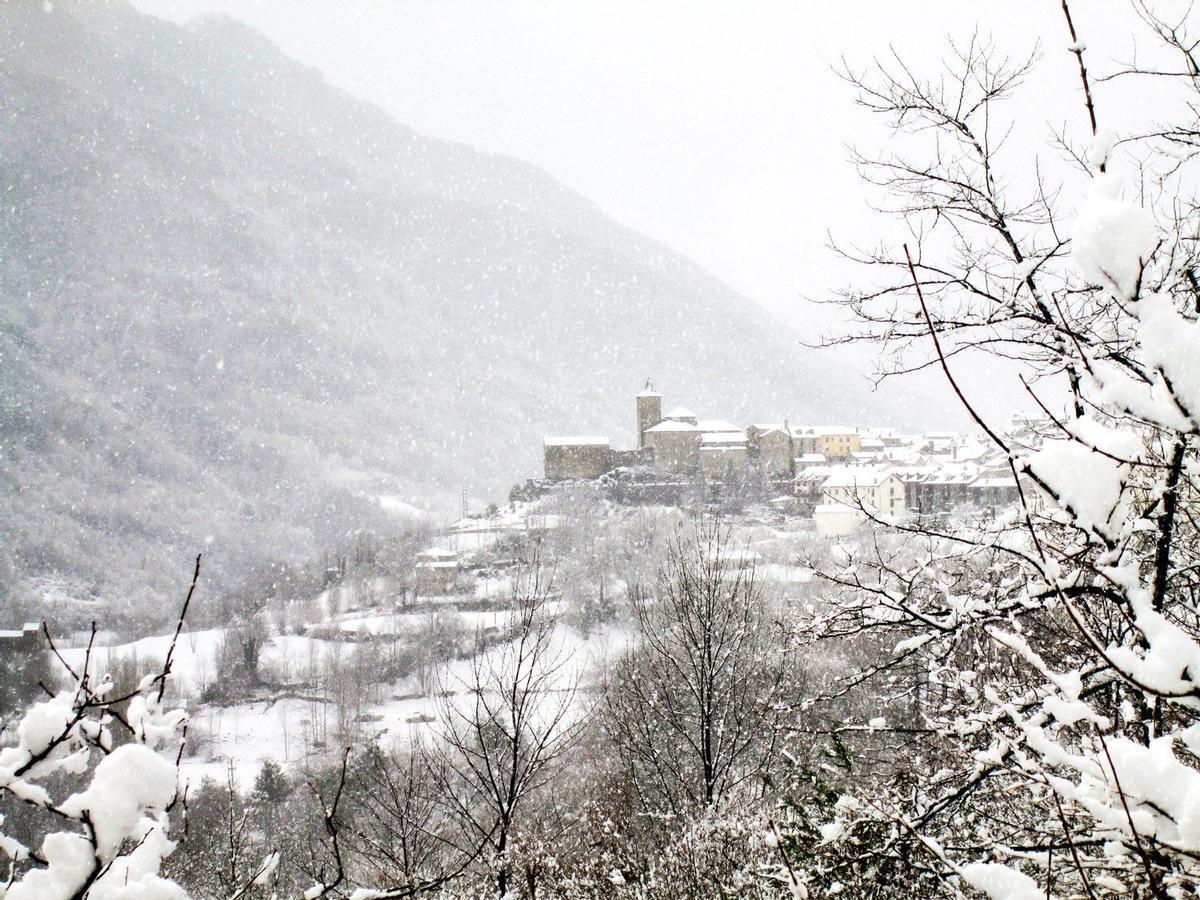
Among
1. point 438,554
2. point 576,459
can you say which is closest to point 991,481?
point 576,459

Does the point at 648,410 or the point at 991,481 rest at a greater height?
the point at 648,410

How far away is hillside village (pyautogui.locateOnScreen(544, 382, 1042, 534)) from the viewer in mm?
47969

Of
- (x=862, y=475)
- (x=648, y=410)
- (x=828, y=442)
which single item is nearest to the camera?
(x=862, y=475)

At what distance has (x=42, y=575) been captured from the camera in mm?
83750

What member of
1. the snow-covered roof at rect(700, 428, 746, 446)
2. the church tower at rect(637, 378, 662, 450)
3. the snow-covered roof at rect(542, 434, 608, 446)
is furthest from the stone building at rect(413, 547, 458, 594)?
the snow-covered roof at rect(700, 428, 746, 446)

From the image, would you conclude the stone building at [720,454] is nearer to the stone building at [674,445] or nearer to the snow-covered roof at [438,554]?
the stone building at [674,445]

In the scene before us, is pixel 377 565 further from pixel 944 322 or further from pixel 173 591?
pixel 944 322

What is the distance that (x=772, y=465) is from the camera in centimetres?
6394

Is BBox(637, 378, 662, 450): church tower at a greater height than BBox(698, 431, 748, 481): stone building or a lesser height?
greater

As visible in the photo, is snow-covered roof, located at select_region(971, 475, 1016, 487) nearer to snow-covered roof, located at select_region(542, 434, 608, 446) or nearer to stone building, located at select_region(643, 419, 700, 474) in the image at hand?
stone building, located at select_region(643, 419, 700, 474)

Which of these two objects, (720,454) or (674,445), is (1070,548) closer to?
(720,454)

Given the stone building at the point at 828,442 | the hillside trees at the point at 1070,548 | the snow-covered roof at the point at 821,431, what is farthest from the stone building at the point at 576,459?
the hillside trees at the point at 1070,548

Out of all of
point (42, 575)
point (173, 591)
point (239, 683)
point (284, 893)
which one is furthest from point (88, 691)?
point (42, 575)

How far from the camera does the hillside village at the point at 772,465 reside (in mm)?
47969
